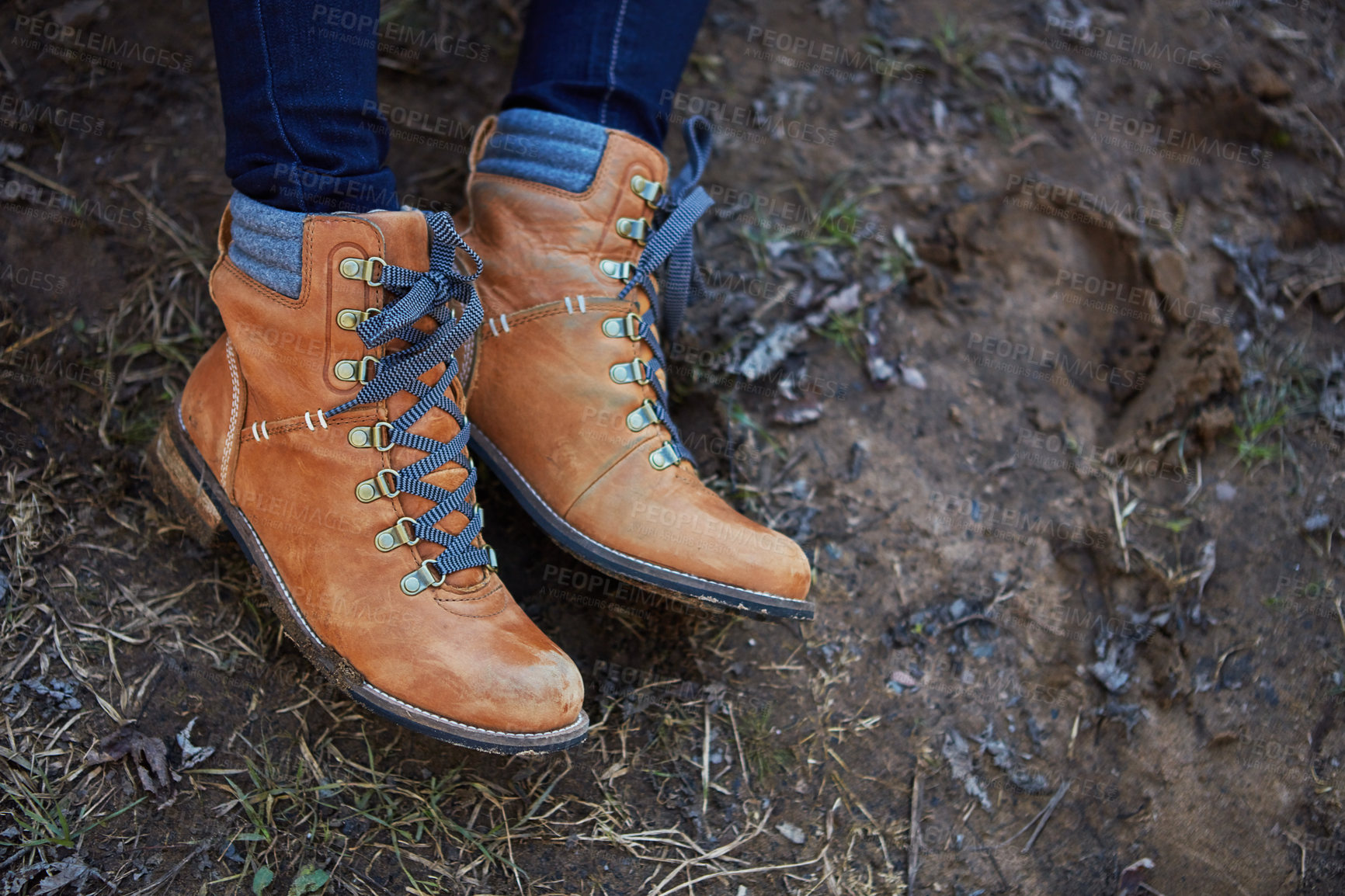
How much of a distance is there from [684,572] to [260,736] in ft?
3.20

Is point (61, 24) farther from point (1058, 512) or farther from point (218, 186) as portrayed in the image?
point (1058, 512)

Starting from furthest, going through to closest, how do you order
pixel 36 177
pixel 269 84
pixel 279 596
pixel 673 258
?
pixel 36 177 → pixel 673 258 → pixel 279 596 → pixel 269 84

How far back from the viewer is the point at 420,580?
69.4 inches

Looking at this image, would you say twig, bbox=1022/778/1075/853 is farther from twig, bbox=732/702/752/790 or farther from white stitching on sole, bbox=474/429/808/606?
white stitching on sole, bbox=474/429/808/606

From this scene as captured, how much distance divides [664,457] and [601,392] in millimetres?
207

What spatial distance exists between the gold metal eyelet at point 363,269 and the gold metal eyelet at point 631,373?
0.57 m

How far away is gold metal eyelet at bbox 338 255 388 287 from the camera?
164 cm

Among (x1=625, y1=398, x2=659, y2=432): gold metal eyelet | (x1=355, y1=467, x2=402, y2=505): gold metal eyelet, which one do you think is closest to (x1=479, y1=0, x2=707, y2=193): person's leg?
(x1=625, y1=398, x2=659, y2=432): gold metal eyelet

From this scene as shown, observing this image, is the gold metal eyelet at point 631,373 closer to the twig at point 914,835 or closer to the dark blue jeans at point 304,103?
the dark blue jeans at point 304,103

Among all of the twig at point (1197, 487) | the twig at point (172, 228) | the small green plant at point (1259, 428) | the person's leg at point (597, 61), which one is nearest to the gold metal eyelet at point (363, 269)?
the person's leg at point (597, 61)

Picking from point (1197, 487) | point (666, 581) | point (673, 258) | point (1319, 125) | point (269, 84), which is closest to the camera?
point (269, 84)

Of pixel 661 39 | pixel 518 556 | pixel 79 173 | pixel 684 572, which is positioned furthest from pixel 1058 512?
pixel 79 173

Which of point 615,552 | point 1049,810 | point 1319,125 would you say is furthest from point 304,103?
point 1319,125

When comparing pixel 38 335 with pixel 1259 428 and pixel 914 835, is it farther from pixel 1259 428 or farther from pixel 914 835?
pixel 1259 428
